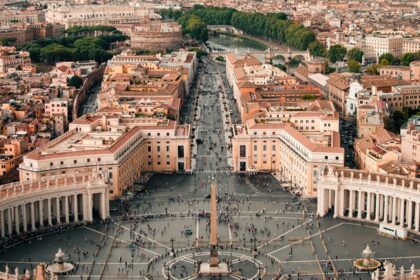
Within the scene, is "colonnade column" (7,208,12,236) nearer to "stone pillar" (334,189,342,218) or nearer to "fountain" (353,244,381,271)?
"stone pillar" (334,189,342,218)

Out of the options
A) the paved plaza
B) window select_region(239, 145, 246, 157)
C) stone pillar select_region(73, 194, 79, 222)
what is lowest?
the paved plaza

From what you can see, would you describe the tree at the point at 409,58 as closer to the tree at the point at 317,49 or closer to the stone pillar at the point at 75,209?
Answer: the tree at the point at 317,49

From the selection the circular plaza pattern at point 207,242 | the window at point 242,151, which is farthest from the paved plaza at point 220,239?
the window at point 242,151

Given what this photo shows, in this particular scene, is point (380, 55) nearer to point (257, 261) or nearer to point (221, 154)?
point (221, 154)

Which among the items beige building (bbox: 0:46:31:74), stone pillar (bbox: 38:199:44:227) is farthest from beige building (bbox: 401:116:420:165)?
beige building (bbox: 0:46:31:74)

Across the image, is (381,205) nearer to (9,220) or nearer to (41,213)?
(41,213)

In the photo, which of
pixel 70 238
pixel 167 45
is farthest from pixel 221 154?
pixel 167 45
